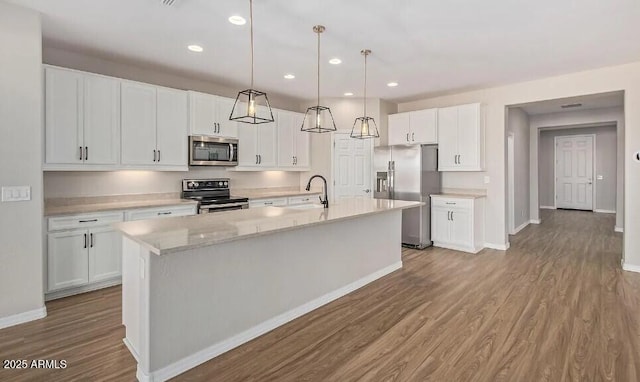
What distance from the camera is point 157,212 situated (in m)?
4.17

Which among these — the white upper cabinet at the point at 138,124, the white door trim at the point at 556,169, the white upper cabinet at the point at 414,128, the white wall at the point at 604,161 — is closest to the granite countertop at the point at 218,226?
the white upper cabinet at the point at 138,124

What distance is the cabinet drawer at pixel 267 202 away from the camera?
5277 mm

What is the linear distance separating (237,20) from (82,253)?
2.83m

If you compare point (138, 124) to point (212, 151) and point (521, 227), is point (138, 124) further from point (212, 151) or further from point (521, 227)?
point (521, 227)

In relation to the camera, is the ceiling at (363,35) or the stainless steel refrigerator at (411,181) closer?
the ceiling at (363,35)

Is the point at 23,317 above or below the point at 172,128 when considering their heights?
below

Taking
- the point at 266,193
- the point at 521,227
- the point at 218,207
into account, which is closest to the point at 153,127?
the point at 218,207

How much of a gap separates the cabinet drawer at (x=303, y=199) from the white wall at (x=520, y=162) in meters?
4.11

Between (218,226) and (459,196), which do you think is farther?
(459,196)

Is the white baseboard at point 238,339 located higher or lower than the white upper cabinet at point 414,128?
lower

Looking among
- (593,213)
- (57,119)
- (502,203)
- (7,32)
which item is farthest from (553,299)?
(593,213)

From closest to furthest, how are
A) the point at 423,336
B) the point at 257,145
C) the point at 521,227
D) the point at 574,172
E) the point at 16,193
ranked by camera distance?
1. the point at 423,336
2. the point at 16,193
3. the point at 257,145
4. the point at 521,227
5. the point at 574,172

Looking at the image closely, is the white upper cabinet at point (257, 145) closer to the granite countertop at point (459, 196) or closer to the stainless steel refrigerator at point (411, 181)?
the stainless steel refrigerator at point (411, 181)

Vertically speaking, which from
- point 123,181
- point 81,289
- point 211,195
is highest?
point 123,181
